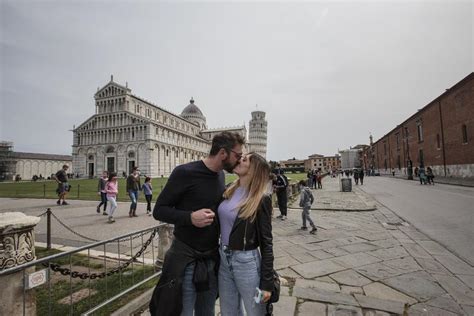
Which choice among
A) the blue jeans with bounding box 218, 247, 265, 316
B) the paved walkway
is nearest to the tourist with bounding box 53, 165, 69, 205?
the paved walkway

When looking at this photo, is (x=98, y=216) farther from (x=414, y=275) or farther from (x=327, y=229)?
(x=414, y=275)

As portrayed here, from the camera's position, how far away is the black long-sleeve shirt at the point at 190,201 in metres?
1.89

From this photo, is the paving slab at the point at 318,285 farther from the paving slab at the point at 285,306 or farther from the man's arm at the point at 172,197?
the man's arm at the point at 172,197

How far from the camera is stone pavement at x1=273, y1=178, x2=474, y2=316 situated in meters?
3.02

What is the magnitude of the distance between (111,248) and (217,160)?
5.16 metres

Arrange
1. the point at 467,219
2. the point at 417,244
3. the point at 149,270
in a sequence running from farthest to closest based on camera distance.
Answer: the point at 467,219
the point at 417,244
the point at 149,270

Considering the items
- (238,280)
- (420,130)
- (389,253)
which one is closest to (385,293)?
(389,253)

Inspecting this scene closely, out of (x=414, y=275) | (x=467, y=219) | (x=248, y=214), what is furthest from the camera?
(x=467, y=219)

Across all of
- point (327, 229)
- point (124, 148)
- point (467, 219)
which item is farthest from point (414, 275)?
point (124, 148)

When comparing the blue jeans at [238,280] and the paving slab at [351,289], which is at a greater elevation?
the blue jeans at [238,280]

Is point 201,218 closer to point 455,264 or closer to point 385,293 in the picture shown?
point 385,293

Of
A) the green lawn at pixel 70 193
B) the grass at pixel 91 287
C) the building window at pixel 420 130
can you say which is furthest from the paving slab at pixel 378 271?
the building window at pixel 420 130

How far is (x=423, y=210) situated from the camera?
989 centimetres

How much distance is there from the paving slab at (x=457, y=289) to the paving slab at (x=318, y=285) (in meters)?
1.51
